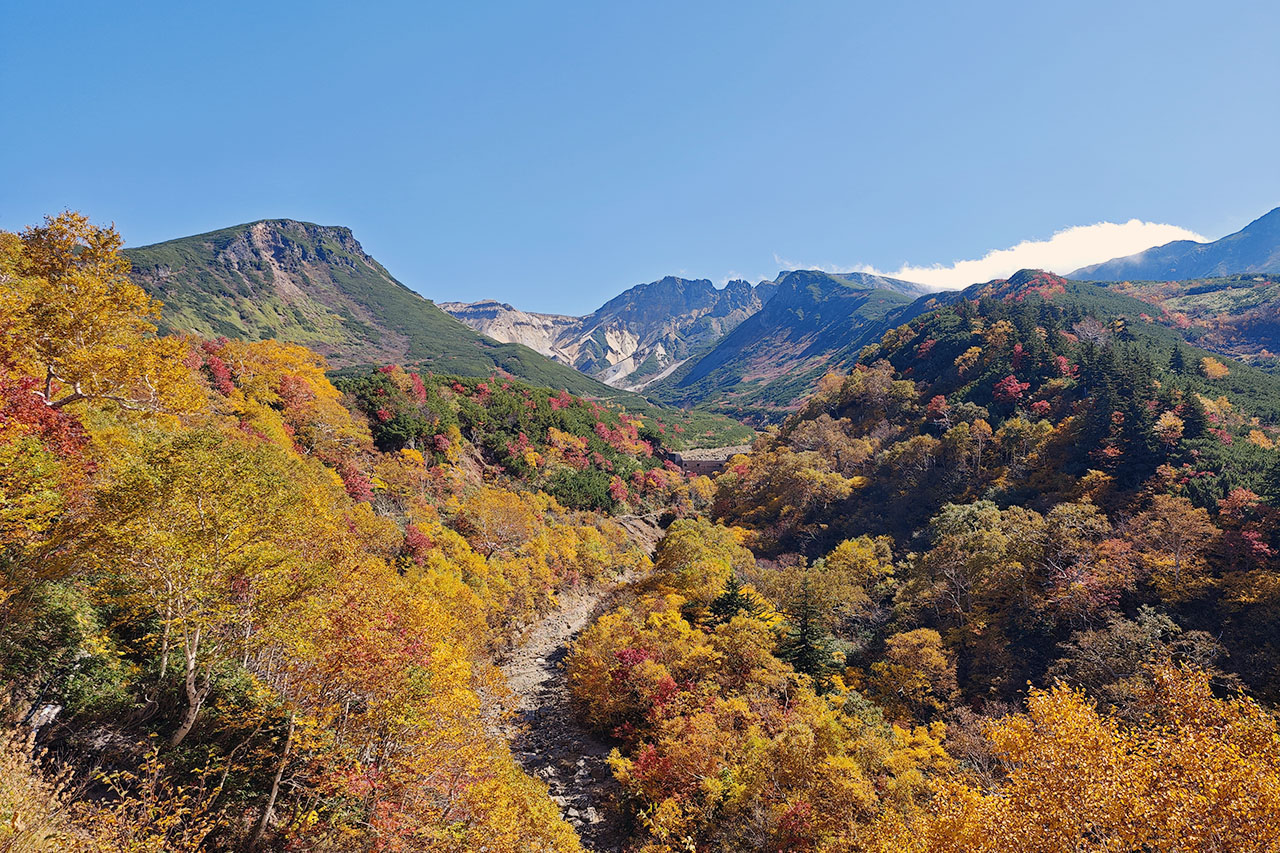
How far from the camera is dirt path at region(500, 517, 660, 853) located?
26488 millimetres

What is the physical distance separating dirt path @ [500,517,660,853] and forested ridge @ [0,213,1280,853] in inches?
47.7

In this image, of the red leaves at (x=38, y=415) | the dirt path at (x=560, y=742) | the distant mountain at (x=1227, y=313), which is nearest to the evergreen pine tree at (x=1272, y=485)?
the dirt path at (x=560, y=742)

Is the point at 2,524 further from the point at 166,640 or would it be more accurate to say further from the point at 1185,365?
the point at 1185,365

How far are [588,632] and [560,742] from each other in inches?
314

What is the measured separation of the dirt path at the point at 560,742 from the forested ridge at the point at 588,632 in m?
1.21

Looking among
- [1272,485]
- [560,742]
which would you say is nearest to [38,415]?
[560,742]

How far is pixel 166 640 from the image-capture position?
15.5 m

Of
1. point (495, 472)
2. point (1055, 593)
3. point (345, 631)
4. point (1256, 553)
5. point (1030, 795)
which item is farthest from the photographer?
point (495, 472)

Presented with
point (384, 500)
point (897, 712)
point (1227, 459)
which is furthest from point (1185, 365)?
point (384, 500)

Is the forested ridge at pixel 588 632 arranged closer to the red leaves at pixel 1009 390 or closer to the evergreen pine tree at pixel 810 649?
the evergreen pine tree at pixel 810 649

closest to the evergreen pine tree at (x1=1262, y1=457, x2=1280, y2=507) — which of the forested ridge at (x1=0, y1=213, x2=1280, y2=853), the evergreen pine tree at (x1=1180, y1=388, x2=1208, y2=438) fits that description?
the forested ridge at (x1=0, y1=213, x2=1280, y2=853)

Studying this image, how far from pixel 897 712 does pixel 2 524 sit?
136 feet

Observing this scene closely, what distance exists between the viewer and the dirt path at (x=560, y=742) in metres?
26.5

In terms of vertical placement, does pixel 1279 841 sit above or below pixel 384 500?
below
